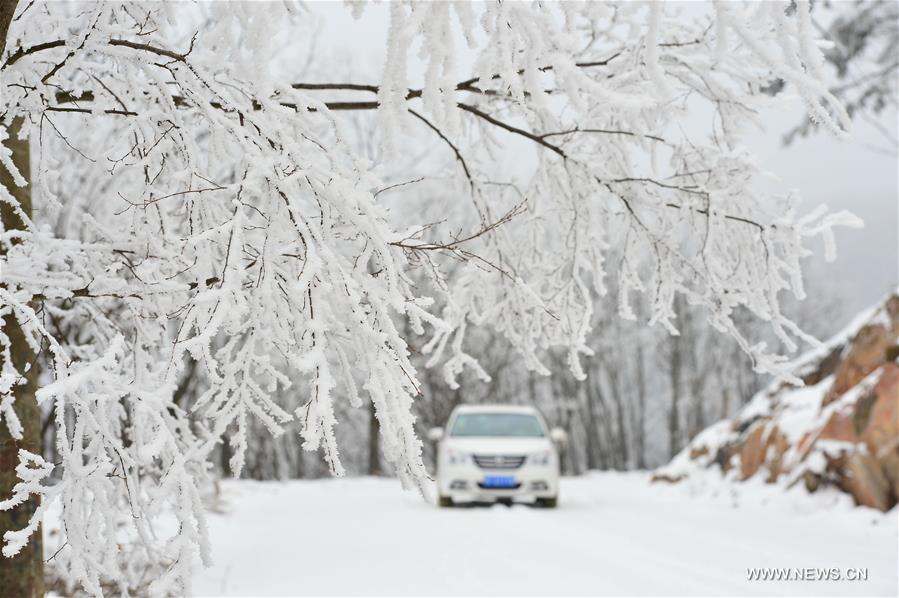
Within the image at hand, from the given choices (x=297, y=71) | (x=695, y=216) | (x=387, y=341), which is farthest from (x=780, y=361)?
(x=297, y=71)

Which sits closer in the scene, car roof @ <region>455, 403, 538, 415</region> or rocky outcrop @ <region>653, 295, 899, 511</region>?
rocky outcrop @ <region>653, 295, 899, 511</region>

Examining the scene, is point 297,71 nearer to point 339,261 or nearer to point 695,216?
point 695,216

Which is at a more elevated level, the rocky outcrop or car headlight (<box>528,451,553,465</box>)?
the rocky outcrop

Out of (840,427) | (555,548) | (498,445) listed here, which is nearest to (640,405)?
(498,445)

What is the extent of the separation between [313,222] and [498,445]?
10.6 meters

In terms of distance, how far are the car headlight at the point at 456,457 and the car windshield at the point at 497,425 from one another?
2.40 feet

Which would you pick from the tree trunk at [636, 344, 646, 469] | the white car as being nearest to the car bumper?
the white car

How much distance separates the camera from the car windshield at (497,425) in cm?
1377

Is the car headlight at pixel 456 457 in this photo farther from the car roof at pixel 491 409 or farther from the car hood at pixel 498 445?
the car roof at pixel 491 409

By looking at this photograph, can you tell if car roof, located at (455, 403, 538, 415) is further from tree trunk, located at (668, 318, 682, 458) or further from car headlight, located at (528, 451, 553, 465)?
tree trunk, located at (668, 318, 682, 458)

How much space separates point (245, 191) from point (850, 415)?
8.88 metres

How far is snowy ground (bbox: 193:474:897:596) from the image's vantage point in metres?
6.12

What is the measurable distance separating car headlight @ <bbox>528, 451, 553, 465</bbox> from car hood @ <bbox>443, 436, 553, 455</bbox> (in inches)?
2.5

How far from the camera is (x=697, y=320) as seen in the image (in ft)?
148
